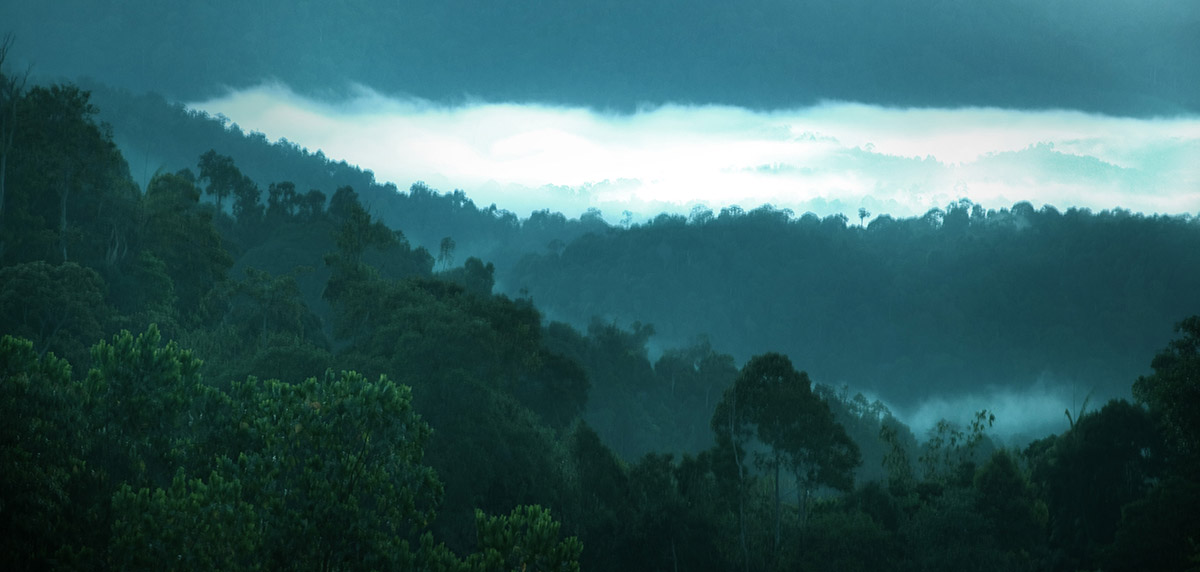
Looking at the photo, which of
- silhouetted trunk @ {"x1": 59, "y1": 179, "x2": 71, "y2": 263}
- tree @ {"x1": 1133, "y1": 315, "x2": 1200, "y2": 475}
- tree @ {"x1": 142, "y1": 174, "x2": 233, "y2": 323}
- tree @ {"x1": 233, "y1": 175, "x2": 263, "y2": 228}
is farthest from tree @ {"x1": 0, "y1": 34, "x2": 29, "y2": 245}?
tree @ {"x1": 1133, "y1": 315, "x2": 1200, "y2": 475}

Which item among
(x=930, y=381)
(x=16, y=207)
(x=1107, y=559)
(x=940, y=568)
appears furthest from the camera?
(x=930, y=381)

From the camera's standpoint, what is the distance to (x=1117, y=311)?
13538cm

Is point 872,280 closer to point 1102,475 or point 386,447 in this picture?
point 1102,475

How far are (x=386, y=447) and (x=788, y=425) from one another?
17.9 metres

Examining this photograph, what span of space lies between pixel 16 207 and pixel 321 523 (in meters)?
33.9

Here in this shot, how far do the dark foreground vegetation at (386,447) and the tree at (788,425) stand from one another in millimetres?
81

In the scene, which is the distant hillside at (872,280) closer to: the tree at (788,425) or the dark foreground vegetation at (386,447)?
the dark foreground vegetation at (386,447)

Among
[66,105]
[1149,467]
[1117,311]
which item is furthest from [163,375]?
[1117,311]

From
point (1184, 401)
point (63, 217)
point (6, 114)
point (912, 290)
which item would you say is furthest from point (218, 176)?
point (912, 290)

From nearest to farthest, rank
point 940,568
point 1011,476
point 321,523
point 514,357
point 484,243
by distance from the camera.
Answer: point 321,523
point 940,568
point 1011,476
point 514,357
point 484,243

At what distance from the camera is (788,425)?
95.5ft

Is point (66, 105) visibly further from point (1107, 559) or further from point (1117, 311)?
point (1117, 311)

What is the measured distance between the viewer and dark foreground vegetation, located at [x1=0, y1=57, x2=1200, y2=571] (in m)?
12.6

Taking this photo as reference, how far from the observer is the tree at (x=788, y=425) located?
94.9ft
